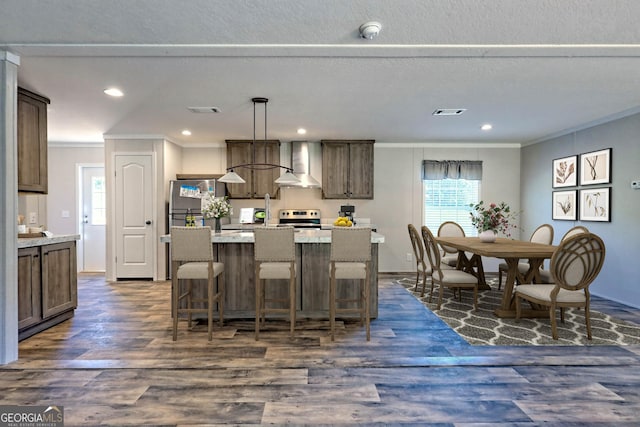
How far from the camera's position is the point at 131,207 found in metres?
5.53

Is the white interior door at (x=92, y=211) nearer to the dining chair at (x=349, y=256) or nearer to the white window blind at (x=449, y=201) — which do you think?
the dining chair at (x=349, y=256)

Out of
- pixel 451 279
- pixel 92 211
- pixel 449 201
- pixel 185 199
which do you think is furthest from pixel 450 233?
pixel 92 211

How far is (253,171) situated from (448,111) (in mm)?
3328

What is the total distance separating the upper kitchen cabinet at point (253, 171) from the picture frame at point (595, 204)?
4.72 m

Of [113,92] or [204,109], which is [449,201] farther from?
[113,92]

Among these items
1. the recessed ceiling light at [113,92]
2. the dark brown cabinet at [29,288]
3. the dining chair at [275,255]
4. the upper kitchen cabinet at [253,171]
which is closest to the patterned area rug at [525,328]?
the dining chair at [275,255]

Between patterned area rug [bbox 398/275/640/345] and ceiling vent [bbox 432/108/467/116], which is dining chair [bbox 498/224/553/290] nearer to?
patterned area rug [bbox 398/275/640/345]

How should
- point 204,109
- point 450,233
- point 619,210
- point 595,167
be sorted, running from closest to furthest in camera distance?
point 204,109
point 619,210
point 595,167
point 450,233

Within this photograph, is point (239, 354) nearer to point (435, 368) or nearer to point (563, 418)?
point (435, 368)

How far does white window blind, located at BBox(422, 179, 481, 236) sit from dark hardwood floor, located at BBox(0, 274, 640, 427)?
10.6 ft

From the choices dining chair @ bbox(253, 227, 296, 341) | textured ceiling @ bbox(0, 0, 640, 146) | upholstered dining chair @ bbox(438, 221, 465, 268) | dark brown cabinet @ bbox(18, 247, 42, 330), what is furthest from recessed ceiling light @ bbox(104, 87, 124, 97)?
upholstered dining chair @ bbox(438, 221, 465, 268)

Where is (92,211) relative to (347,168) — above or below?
below

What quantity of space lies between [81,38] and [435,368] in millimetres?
3512

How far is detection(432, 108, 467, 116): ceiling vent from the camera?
4.11 metres
